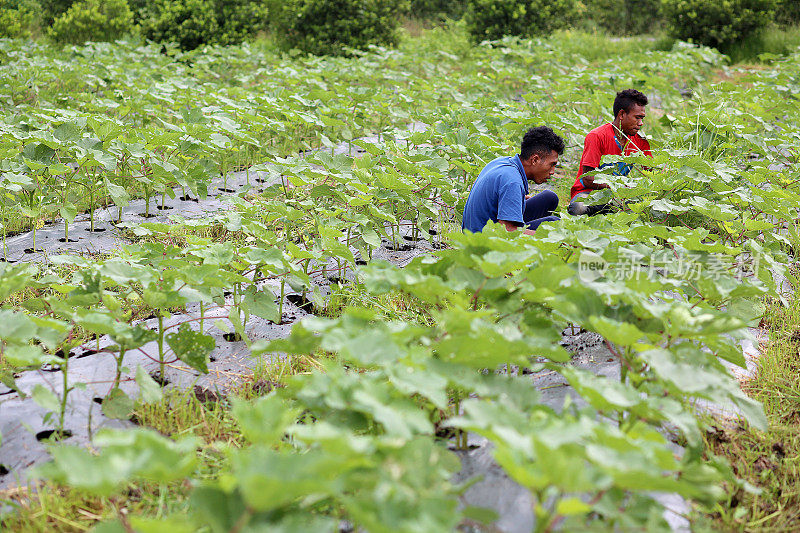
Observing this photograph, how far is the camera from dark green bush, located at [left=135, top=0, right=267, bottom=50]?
10531 mm

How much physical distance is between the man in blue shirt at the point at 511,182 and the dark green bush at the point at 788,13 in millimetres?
12834

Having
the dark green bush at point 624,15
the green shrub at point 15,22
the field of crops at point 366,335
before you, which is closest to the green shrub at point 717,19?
the dark green bush at point 624,15

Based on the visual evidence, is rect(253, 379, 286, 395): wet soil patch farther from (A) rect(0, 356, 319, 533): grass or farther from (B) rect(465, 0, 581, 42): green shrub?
(B) rect(465, 0, 581, 42): green shrub

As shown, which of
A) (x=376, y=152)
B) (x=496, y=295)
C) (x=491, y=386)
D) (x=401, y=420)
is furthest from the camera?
(x=376, y=152)

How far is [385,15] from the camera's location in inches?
430

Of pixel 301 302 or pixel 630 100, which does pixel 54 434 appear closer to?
pixel 301 302

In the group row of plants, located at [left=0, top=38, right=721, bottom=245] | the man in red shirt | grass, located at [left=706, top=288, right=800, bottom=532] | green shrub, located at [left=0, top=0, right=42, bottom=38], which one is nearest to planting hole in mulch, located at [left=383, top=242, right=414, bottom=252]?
row of plants, located at [left=0, top=38, right=721, bottom=245]

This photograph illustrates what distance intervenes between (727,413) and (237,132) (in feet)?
10.6

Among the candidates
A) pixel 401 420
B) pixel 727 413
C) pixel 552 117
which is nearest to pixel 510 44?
pixel 552 117

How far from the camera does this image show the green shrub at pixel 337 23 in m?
10.5

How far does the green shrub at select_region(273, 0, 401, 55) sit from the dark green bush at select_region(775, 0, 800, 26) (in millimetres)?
8486

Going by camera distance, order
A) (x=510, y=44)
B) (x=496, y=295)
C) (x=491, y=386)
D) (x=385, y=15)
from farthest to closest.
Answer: (x=385, y=15)
(x=510, y=44)
(x=496, y=295)
(x=491, y=386)

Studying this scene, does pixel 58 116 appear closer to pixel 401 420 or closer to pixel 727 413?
pixel 401 420

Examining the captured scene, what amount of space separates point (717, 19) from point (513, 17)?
357 cm
